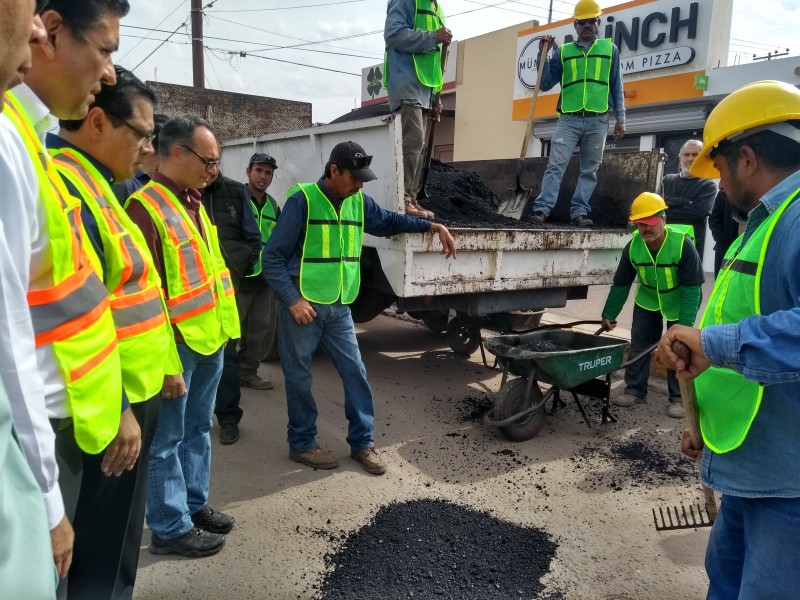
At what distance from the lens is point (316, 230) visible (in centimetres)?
339

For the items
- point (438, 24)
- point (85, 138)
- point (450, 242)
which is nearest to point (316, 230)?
point (450, 242)

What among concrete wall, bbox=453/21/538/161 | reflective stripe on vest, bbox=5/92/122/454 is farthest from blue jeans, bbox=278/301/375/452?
concrete wall, bbox=453/21/538/161

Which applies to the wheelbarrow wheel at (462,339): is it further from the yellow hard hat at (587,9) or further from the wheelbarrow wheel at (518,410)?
the yellow hard hat at (587,9)

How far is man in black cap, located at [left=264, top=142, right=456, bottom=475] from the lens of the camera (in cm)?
336

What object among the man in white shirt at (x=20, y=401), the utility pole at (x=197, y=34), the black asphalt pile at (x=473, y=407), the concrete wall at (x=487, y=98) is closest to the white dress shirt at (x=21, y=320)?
the man in white shirt at (x=20, y=401)

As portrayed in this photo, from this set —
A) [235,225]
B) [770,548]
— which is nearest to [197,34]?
[235,225]

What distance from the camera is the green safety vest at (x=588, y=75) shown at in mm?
5562

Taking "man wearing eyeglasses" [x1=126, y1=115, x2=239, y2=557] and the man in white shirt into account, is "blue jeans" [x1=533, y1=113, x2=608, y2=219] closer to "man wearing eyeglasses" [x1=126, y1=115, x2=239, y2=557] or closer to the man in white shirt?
"man wearing eyeglasses" [x1=126, y1=115, x2=239, y2=557]

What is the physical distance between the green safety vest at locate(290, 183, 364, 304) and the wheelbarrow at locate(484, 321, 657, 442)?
4.10 ft

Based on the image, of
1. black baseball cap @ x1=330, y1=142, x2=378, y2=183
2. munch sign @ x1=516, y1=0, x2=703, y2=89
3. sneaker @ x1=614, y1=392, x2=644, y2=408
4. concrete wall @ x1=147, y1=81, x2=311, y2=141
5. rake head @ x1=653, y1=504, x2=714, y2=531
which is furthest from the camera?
concrete wall @ x1=147, y1=81, x2=311, y2=141

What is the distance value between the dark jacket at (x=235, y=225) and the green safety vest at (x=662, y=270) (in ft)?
9.33

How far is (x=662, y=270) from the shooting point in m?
→ 4.41

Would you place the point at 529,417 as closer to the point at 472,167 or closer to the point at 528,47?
the point at 472,167

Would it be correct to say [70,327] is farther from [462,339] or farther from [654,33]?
[654,33]
